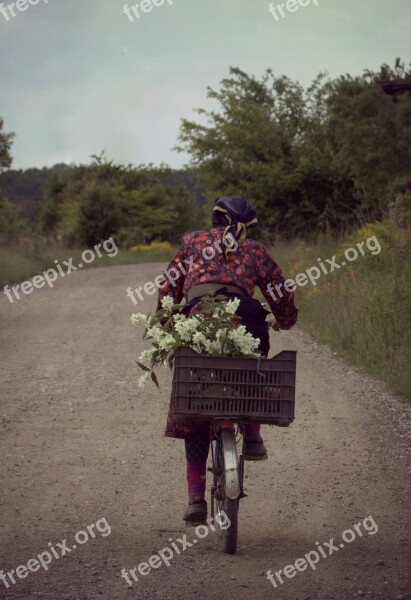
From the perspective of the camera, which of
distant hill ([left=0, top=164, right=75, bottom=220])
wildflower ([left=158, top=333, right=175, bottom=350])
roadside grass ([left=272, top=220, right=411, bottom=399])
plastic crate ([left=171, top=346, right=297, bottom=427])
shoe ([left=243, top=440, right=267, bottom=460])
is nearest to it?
plastic crate ([left=171, top=346, right=297, bottom=427])

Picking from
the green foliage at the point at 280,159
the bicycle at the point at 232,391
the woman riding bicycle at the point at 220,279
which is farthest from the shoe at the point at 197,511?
the green foliage at the point at 280,159

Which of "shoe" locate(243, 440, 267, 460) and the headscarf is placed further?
"shoe" locate(243, 440, 267, 460)

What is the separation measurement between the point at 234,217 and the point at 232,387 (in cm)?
109

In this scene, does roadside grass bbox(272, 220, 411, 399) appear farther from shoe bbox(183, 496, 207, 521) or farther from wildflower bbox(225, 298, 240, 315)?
wildflower bbox(225, 298, 240, 315)

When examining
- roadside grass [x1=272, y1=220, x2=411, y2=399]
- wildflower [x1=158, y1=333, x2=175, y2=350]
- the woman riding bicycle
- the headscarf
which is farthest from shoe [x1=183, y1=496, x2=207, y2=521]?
roadside grass [x1=272, y1=220, x2=411, y2=399]

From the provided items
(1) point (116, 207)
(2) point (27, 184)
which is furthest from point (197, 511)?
(2) point (27, 184)

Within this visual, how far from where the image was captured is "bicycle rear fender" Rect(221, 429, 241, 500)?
5.26 metres

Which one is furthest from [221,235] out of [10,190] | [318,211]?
[10,190]

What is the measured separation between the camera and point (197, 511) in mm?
5688

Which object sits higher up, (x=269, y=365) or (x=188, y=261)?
(x=188, y=261)

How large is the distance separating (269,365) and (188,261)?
0.92 metres

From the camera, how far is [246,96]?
3559cm

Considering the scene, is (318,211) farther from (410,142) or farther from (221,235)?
(221,235)

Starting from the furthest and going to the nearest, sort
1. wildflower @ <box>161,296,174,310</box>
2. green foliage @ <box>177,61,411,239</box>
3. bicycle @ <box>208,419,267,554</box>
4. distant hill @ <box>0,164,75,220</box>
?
1. distant hill @ <box>0,164,75,220</box>
2. green foliage @ <box>177,61,411,239</box>
3. wildflower @ <box>161,296,174,310</box>
4. bicycle @ <box>208,419,267,554</box>
